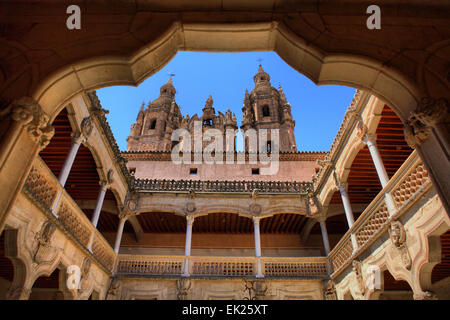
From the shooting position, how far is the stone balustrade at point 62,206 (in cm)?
696

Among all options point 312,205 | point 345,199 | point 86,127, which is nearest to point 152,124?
point 312,205

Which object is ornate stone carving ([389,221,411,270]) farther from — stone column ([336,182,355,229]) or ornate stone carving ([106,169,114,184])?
ornate stone carving ([106,169,114,184])

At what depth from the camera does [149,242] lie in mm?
16734

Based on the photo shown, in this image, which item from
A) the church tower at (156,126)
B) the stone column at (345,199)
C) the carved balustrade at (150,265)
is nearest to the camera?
the stone column at (345,199)

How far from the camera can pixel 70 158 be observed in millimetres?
8672

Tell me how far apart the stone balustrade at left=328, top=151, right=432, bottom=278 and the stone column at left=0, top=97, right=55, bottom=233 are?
7264 millimetres

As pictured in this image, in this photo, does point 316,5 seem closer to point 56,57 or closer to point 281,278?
point 56,57

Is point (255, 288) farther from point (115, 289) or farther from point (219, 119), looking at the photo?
point (219, 119)

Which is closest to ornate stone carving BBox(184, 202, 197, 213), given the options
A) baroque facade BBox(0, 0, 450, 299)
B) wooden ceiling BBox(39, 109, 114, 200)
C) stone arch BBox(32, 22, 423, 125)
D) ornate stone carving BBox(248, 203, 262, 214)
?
baroque facade BBox(0, 0, 450, 299)

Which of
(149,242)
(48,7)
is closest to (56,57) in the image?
(48,7)

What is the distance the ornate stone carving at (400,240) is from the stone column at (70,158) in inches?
376

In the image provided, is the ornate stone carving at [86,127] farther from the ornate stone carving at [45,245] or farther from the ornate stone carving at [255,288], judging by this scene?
the ornate stone carving at [255,288]

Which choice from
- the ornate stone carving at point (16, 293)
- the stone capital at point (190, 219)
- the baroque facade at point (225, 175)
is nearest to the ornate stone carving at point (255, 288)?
the baroque facade at point (225, 175)
